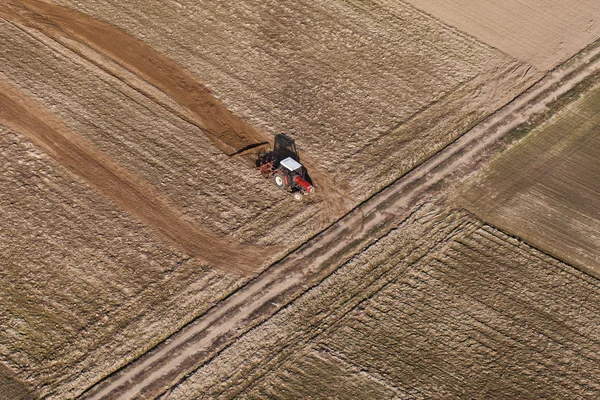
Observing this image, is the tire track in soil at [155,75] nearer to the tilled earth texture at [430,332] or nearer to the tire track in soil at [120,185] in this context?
the tilled earth texture at [430,332]

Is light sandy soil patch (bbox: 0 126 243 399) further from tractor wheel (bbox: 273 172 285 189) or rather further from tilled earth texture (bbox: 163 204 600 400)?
tractor wheel (bbox: 273 172 285 189)

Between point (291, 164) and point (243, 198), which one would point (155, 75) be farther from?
point (291, 164)

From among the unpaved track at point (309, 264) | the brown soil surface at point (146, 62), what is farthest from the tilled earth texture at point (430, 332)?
the brown soil surface at point (146, 62)

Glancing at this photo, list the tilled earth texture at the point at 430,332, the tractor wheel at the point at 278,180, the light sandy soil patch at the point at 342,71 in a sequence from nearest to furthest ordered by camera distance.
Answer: the tilled earth texture at the point at 430,332, the tractor wheel at the point at 278,180, the light sandy soil patch at the point at 342,71

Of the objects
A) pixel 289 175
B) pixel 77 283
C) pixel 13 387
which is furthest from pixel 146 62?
pixel 13 387

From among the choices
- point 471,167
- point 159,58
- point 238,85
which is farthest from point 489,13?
point 159,58
